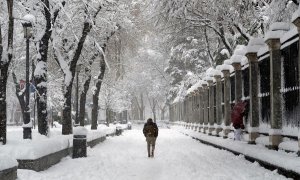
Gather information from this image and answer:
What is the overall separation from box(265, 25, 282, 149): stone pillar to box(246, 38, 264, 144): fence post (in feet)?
8.63

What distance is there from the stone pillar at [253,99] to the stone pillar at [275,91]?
104 inches

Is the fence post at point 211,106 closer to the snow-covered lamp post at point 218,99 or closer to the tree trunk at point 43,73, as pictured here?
the snow-covered lamp post at point 218,99

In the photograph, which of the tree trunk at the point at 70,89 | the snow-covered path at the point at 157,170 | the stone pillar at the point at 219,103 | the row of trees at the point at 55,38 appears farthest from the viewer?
the stone pillar at the point at 219,103

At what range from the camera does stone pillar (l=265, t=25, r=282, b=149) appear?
45.6 ft

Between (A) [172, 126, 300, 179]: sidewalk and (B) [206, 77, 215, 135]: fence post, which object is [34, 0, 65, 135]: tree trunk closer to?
(A) [172, 126, 300, 179]: sidewalk

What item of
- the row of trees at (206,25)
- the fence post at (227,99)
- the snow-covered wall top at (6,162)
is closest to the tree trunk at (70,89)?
the row of trees at (206,25)

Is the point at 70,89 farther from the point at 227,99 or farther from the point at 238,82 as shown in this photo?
the point at 238,82

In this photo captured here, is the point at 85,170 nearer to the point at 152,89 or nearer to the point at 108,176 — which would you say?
the point at 108,176

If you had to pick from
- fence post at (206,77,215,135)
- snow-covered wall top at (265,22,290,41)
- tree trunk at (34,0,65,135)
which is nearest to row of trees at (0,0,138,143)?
tree trunk at (34,0,65,135)

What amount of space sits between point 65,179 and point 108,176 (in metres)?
1.04

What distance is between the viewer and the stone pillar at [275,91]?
13.9m

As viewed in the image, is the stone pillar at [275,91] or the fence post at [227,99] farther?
the fence post at [227,99]

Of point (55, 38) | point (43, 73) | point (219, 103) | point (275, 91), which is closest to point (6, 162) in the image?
point (275, 91)

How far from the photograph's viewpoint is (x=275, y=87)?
14.0 meters
